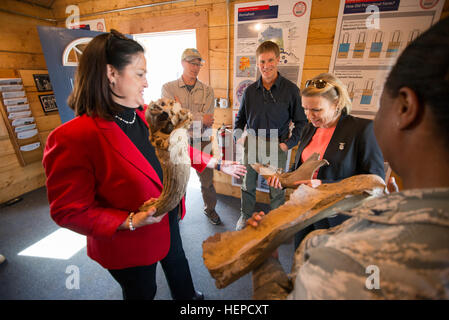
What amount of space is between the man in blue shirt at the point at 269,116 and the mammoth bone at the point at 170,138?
1.65 meters

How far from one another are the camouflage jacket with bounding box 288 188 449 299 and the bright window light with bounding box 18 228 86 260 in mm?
2771

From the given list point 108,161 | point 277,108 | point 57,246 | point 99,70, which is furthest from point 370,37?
point 57,246

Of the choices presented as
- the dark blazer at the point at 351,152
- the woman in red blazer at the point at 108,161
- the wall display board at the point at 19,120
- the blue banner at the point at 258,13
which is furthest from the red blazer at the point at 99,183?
the wall display board at the point at 19,120

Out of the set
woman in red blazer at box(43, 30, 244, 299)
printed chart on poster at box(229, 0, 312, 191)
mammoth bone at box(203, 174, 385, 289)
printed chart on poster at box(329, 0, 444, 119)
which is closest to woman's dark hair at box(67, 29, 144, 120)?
woman in red blazer at box(43, 30, 244, 299)

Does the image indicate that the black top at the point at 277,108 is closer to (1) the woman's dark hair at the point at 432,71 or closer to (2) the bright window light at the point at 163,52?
(2) the bright window light at the point at 163,52

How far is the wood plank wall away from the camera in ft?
7.22

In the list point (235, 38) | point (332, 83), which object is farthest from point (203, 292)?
point (235, 38)

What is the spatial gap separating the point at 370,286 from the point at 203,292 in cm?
182

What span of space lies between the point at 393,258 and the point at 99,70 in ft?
3.66

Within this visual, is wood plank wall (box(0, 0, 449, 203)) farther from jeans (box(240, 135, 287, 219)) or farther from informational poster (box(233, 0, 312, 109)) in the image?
jeans (box(240, 135, 287, 219))

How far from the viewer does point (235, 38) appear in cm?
252

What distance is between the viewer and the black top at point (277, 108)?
2.18 metres

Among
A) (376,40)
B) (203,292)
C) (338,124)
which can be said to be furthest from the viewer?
(376,40)

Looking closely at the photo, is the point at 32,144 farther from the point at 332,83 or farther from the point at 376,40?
the point at 376,40
